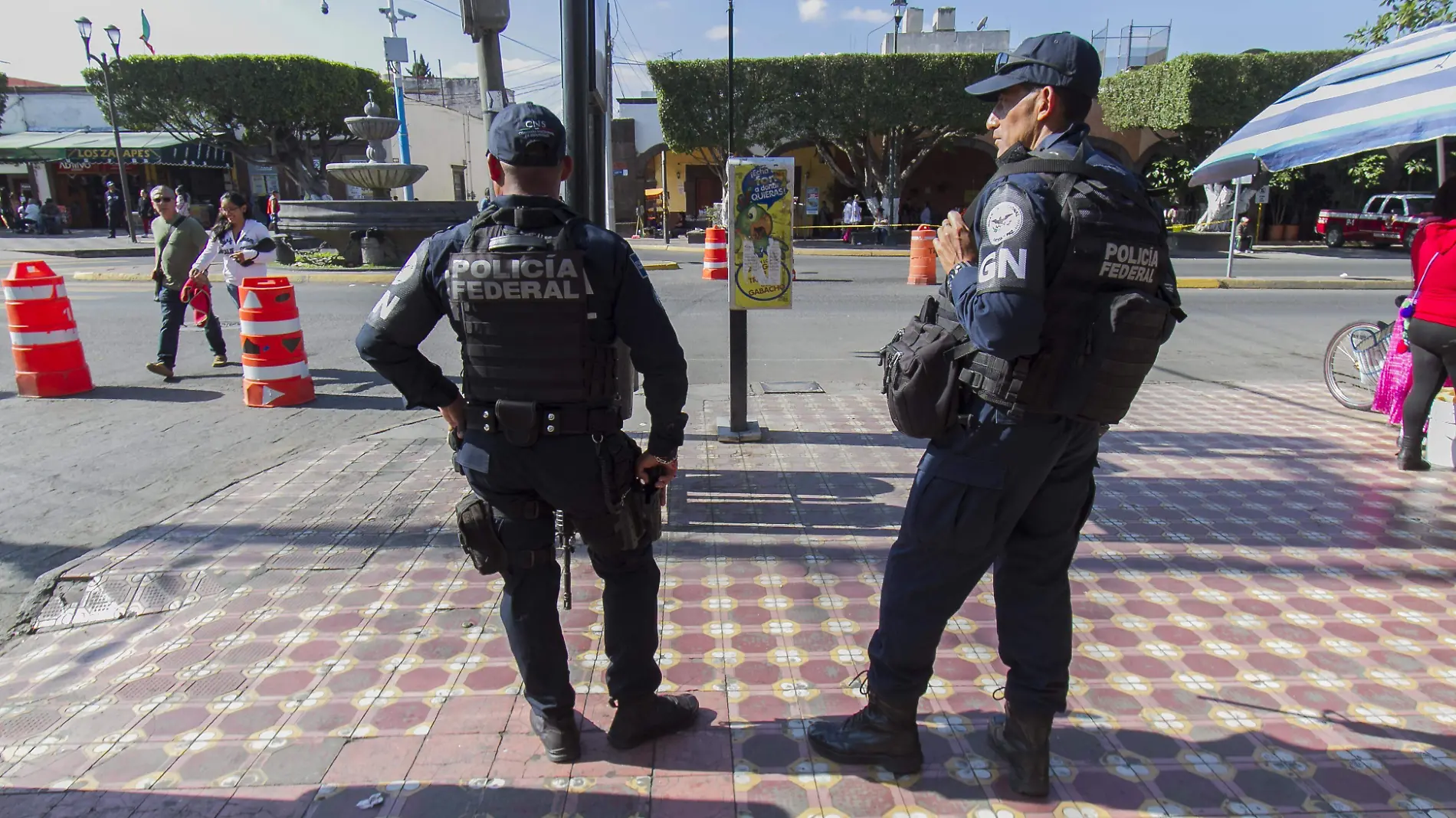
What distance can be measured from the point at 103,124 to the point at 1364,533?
44.8m

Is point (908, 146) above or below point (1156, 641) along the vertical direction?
above

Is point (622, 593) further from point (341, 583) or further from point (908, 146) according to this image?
point (908, 146)

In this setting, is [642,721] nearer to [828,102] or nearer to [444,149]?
[828,102]

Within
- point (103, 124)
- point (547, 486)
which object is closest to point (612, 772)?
point (547, 486)

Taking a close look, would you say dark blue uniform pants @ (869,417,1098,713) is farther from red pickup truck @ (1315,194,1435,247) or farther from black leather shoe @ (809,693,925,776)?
red pickup truck @ (1315,194,1435,247)

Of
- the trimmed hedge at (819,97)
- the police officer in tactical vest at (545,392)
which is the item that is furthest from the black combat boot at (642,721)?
the trimmed hedge at (819,97)

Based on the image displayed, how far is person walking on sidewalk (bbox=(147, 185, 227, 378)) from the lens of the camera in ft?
25.3

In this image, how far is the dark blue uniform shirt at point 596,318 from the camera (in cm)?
236

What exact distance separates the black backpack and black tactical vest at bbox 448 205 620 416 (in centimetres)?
82

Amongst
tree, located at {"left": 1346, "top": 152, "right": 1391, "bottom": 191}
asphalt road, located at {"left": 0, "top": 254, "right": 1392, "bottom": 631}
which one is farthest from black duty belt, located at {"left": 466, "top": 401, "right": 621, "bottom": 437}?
tree, located at {"left": 1346, "top": 152, "right": 1391, "bottom": 191}

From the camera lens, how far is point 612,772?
253 cm

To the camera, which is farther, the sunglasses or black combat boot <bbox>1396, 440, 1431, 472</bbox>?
black combat boot <bbox>1396, 440, 1431, 472</bbox>

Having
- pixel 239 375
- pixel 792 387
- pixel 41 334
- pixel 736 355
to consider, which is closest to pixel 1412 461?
pixel 736 355

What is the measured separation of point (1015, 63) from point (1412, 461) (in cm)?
483
